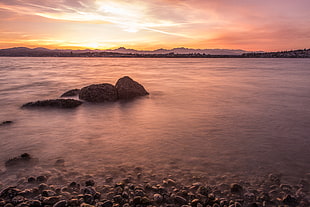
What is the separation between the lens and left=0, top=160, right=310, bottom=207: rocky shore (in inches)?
127

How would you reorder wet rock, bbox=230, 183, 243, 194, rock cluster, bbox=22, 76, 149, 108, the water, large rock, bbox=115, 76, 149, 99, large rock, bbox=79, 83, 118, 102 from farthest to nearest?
large rock, bbox=115, 76, 149, 99 < large rock, bbox=79, 83, 118, 102 < rock cluster, bbox=22, 76, 149, 108 < the water < wet rock, bbox=230, 183, 243, 194

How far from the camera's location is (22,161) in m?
4.44

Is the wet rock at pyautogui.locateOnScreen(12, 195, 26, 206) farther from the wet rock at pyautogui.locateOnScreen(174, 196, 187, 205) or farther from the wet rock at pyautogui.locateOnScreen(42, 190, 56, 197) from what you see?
the wet rock at pyautogui.locateOnScreen(174, 196, 187, 205)

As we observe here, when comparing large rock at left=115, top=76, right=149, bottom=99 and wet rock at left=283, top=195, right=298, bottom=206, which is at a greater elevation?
large rock at left=115, top=76, right=149, bottom=99

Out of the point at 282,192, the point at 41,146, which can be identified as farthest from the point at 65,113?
the point at 282,192

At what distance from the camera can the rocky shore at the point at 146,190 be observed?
3217 mm

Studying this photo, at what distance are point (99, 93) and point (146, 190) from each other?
7941mm

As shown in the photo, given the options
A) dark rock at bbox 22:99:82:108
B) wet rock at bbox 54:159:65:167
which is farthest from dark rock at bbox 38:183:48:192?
dark rock at bbox 22:99:82:108

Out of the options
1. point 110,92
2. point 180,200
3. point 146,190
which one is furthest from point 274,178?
point 110,92

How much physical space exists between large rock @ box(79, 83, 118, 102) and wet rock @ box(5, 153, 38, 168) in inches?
236

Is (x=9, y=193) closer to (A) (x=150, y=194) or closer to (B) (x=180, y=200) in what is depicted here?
(A) (x=150, y=194)

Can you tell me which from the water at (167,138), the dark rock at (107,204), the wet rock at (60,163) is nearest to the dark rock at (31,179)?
the water at (167,138)

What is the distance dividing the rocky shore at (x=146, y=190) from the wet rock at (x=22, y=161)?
9.2 inches

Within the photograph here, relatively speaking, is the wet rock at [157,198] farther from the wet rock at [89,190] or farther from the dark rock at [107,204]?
the wet rock at [89,190]
